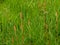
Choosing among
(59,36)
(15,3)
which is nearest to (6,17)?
(15,3)

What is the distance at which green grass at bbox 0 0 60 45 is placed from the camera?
3.11 metres

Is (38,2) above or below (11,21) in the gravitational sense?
above

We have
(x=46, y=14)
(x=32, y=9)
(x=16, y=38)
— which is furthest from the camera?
(x=32, y=9)

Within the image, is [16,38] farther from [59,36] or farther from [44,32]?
[59,36]

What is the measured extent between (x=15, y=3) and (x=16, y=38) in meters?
0.99

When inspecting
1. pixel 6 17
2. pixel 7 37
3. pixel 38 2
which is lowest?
pixel 7 37

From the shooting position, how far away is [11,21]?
354 cm

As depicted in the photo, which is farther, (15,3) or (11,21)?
(15,3)

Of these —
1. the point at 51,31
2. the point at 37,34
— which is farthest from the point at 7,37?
the point at 51,31

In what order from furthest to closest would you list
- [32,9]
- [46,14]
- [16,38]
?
[32,9] → [46,14] → [16,38]

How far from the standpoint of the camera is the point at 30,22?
3.37 m

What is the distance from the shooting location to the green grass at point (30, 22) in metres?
3.11

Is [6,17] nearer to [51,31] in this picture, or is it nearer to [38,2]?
[38,2]

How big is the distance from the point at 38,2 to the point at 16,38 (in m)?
0.96
